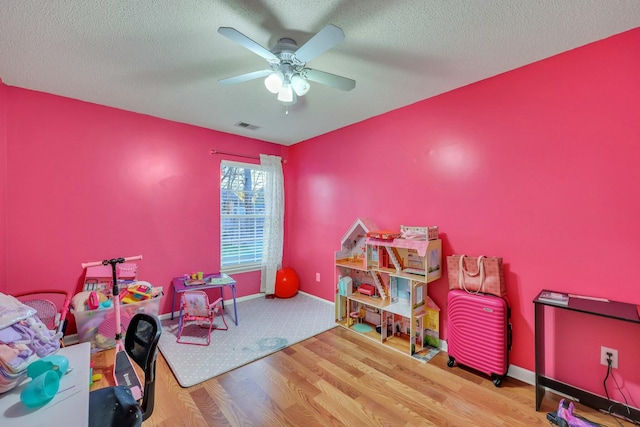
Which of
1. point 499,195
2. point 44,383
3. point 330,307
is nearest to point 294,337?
point 330,307

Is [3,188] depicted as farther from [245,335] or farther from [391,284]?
[391,284]

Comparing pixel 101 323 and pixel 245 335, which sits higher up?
pixel 101 323

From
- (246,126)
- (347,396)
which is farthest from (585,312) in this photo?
(246,126)

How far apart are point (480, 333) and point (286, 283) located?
2653mm

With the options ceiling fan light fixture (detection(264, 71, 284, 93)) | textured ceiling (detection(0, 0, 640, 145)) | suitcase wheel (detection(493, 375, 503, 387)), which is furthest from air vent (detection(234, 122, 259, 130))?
suitcase wheel (detection(493, 375, 503, 387))

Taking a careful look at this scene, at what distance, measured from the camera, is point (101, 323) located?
8.36ft

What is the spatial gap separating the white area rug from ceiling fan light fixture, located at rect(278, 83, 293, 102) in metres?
2.27

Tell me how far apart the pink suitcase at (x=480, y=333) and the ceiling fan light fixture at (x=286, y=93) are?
6.89ft

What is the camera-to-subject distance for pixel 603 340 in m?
1.81

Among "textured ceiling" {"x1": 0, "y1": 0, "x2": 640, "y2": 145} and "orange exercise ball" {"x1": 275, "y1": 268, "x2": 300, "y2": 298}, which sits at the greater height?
"textured ceiling" {"x1": 0, "y1": 0, "x2": 640, "y2": 145}

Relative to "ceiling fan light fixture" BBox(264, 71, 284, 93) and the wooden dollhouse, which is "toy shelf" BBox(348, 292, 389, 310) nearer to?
the wooden dollhouse

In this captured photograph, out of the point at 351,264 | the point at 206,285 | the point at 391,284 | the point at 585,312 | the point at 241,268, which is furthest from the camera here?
the point at 241,268

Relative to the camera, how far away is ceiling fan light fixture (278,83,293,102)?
1.91 metres

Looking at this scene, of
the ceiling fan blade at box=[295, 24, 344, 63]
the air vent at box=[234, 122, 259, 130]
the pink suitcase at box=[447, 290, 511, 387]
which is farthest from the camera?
the air vent at box=[234, 122, 259, 130]
